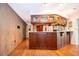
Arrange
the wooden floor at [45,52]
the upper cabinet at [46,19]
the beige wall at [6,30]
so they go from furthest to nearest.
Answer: the upper cabinet at [46,19] < the wooden floor at [45,52] < the beige wall at [6,30]

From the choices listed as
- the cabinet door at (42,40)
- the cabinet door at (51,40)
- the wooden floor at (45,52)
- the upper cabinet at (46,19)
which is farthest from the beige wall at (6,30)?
the upper cabinet at (46,19)

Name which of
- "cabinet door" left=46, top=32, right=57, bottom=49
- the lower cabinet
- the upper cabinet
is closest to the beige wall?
the lower cabinet

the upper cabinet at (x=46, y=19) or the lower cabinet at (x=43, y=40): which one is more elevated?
the upper cabinet at (x=46, y=19)

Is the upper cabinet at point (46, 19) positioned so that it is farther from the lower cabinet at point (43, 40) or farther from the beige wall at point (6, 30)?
the beige wall at point (6, 30)

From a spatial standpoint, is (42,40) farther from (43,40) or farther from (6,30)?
(6,30)

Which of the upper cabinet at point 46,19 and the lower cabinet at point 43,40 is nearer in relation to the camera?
the lower cabinet at point 43,40

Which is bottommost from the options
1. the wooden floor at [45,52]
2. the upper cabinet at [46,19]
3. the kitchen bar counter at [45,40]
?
the wooden floor at [45,52]

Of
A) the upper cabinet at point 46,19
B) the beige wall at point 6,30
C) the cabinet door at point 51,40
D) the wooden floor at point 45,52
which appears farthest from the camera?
the upper cabinet at point 46,19

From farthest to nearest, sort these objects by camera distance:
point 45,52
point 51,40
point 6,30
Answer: point 51,40
point 45,52
point 6,30

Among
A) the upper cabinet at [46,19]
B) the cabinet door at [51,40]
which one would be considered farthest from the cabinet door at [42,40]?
the upper cabinet at [46,19]

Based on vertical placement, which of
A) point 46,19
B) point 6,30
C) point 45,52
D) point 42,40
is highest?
point 46,19

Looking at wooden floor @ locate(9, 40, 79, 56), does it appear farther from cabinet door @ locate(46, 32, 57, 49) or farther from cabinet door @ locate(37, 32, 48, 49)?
cabinet door @ locate(37, 32, 48, 49)

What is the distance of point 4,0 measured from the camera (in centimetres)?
300

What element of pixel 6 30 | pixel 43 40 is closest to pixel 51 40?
pixel 43 40
